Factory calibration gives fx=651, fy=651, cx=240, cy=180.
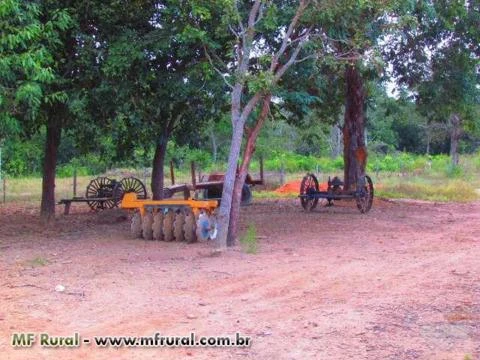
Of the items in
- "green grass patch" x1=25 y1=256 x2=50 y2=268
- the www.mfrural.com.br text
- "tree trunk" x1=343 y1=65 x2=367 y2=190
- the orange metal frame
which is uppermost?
"tree trunk" x1=343 y1=65 x2=367 y2=190

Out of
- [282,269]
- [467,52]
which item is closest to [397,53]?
[467,52]

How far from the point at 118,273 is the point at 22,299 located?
5.54 ft

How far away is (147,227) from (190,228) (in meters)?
1.04

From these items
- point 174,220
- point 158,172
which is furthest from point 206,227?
point 158,172

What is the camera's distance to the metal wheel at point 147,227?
41.2 feet

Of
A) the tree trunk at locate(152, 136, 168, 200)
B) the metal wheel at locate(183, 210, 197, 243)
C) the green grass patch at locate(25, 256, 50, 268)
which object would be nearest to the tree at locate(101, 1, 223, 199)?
the metal wheel at locate(183, 210, 197, 243)

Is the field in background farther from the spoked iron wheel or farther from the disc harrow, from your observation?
the disc harrow

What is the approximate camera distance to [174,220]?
1230 centimetres

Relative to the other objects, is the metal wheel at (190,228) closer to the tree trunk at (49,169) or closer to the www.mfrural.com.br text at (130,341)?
the tree trunk at (49,169)

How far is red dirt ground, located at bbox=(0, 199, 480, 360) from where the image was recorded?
583 cm

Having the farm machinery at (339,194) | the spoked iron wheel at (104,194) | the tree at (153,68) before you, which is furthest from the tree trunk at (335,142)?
the tree at (153,68)

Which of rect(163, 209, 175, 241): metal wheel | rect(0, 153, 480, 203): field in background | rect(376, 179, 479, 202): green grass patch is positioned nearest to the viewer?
rect(163, 209, 175, 241): metal wheel

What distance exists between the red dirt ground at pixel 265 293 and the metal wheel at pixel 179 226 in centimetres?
30

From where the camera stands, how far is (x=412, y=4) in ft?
38.6
